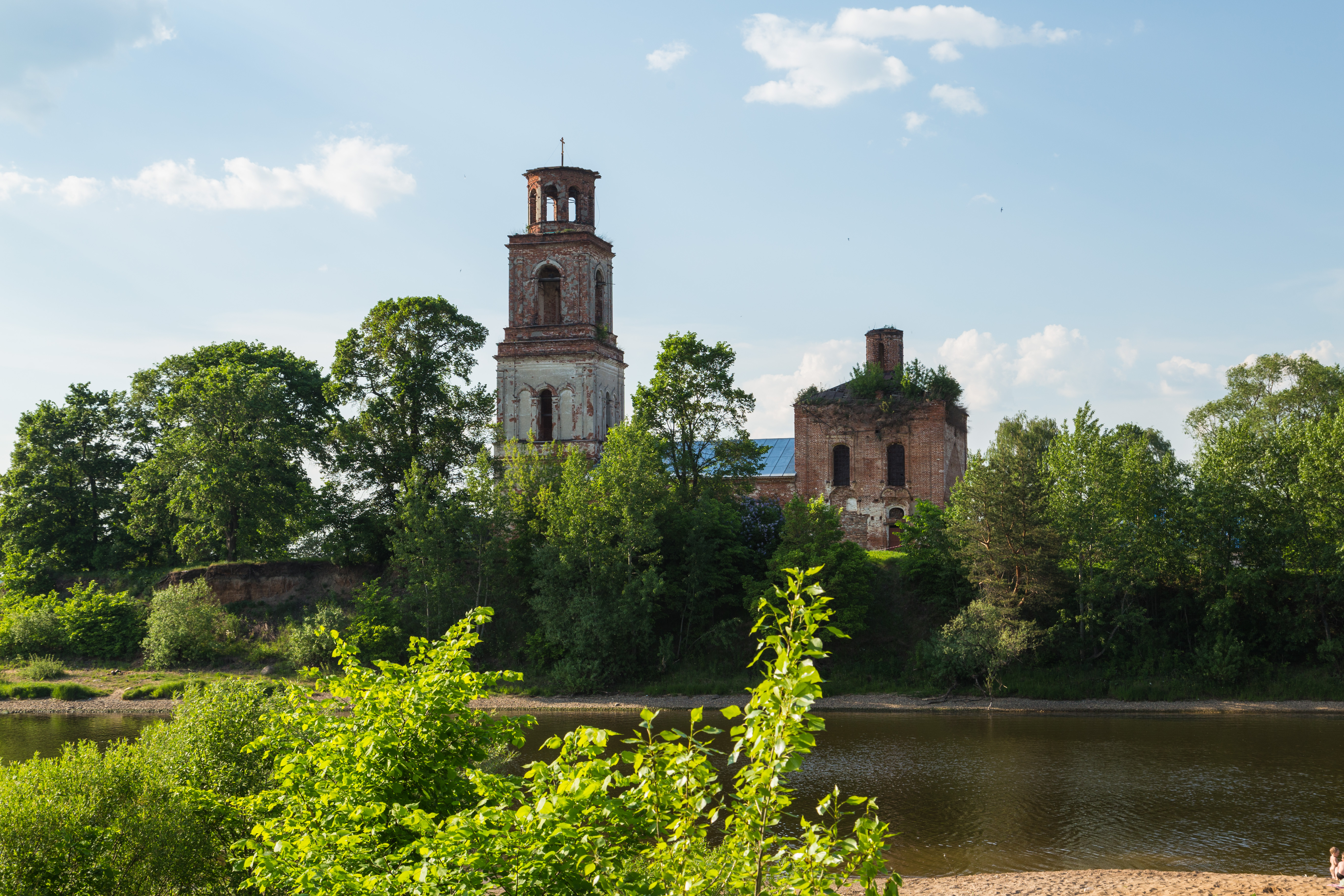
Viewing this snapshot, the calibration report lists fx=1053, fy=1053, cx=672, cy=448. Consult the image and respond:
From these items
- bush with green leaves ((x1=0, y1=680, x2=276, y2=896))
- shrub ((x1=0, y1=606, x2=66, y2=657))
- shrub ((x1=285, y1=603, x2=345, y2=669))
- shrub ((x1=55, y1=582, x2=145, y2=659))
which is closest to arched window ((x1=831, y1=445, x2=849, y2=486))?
shrub ((x1=285, y1=603, x2=345, y2=669))

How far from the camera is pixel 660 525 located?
3744 cm

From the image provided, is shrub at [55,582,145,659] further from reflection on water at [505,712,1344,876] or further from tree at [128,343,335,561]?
reflection on water at [505,712,1344,876]

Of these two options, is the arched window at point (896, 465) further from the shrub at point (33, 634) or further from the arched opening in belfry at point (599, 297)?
the shrub at point (33, 634)

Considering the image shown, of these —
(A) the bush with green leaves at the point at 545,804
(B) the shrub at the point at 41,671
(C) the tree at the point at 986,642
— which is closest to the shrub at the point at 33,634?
(B) the shrub at the point at 41,671

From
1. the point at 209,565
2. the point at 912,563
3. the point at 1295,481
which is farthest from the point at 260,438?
the point at 1295,481

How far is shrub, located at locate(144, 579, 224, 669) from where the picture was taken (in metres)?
39.0

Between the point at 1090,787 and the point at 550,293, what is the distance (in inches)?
1235

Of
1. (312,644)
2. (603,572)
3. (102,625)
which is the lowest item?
(312,644)

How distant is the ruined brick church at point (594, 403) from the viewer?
1730 inches

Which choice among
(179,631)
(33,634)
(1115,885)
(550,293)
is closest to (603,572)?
(550,293)

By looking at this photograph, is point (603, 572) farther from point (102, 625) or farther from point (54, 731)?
point (102, 625)

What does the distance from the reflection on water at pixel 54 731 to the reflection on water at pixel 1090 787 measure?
11746 millimetres

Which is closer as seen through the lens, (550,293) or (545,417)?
(545,417)

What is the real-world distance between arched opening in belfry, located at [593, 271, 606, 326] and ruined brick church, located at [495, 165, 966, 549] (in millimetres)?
86
